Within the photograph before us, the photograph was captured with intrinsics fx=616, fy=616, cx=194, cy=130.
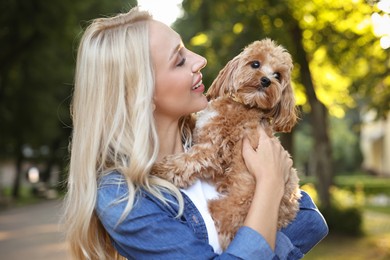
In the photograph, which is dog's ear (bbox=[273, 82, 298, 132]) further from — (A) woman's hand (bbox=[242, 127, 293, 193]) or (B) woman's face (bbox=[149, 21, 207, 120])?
(B) woman's face (bbox=[149, 21, 207, 120])

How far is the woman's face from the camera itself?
264 centimetres

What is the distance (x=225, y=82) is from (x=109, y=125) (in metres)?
0.82

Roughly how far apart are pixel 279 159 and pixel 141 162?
23.8 inches

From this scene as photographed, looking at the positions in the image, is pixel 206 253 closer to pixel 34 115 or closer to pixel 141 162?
pixel 141 162

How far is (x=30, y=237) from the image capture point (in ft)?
53.8

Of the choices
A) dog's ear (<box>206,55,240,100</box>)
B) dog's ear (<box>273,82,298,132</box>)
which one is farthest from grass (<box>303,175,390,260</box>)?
dog's ear (<box>273,82,298,132</box>)

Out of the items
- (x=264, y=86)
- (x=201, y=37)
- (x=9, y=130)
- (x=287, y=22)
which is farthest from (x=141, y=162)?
(x=9, y=130)

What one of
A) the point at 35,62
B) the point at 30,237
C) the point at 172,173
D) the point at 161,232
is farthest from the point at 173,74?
the point at 35,62

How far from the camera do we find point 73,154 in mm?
2604

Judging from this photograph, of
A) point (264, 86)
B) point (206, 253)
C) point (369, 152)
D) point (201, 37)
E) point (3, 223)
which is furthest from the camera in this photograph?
point (369, 152)

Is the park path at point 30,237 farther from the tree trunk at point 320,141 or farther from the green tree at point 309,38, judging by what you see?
the tree trunk at point 320,141

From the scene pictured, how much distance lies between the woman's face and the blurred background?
0.69m

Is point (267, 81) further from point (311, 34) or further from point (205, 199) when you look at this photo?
point (311, 34)

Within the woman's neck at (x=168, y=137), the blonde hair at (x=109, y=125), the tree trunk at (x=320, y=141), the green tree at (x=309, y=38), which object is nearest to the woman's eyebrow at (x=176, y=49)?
the blonde hair at (x=109, y=125)
